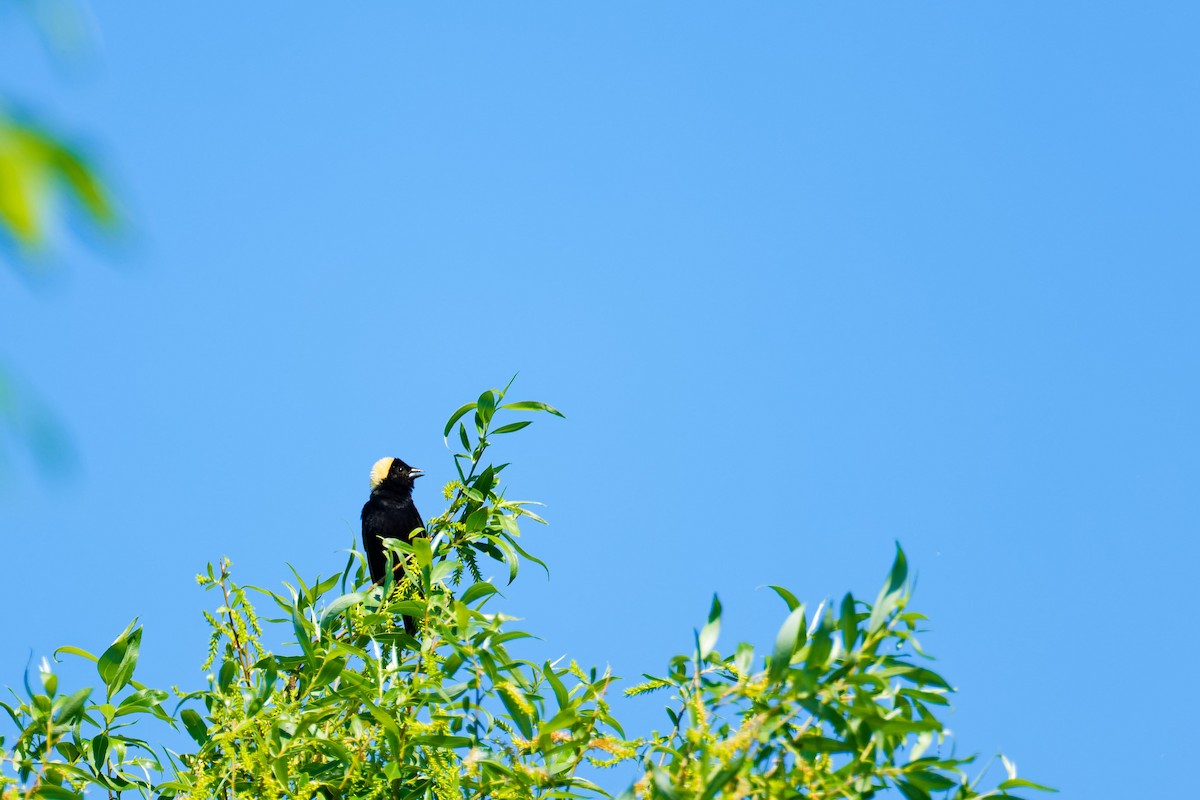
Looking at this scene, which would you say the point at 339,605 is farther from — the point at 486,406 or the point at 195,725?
the point at 486,406

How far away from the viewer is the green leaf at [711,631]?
2.41 m

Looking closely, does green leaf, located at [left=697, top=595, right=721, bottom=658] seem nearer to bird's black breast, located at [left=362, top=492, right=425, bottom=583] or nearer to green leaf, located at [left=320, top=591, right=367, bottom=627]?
green leaf, located at [left=320, top=591, right=367, bottom=627]

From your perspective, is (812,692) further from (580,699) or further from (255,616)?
(255,616)

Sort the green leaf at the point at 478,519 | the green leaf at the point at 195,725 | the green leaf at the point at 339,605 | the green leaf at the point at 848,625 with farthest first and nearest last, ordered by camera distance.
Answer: the green leaf at the point at 478,519
the green leaf at the point at 339,605
the green leaf at the point at 195,725
the green leaf at the point at 848,625

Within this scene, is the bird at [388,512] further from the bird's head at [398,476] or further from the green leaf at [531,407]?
the green leaf at [531,407]

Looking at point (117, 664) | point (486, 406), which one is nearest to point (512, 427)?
point (486, 406)

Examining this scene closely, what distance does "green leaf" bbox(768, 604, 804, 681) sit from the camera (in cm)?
218

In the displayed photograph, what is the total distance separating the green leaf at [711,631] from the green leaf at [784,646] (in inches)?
8.8

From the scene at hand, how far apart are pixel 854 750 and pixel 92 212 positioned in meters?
1.89

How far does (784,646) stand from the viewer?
2.19 m

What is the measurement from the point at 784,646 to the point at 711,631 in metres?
0.27

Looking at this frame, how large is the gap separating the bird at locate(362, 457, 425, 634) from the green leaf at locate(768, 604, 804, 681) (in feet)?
18.2

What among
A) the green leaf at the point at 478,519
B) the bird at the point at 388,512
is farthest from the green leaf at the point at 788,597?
the bird at the point at 388,512

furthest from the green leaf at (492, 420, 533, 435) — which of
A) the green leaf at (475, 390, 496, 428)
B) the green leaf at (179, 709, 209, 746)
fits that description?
the green leaf at (179, 709, 209, 746)
